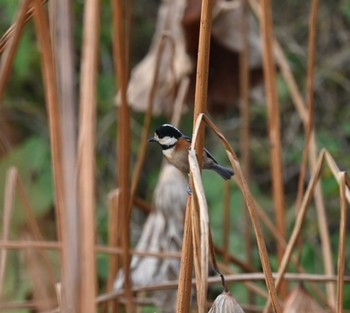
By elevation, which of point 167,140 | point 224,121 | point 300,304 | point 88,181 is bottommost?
point 300,304

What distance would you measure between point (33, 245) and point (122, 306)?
529mm

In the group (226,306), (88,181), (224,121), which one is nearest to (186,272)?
(226,306)

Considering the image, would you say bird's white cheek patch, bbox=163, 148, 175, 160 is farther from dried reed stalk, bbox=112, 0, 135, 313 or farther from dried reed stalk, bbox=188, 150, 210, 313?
dried reed stalk, bbox=188, 150, 210, 313

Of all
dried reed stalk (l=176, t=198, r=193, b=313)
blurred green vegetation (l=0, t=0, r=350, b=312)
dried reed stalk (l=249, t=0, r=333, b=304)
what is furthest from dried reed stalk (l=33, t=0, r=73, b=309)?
blurred green vegetation (l=0, t=0, r=350, b=312)

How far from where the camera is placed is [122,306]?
163 cm

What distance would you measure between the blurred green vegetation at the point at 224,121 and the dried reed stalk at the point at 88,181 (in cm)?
155

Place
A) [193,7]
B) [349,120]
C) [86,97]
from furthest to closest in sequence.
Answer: [349,120]
[193,7]
[86,97]

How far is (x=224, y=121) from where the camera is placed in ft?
9.61

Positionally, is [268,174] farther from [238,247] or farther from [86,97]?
[86,97]

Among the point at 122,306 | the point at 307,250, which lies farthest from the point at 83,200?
the point at 307,250

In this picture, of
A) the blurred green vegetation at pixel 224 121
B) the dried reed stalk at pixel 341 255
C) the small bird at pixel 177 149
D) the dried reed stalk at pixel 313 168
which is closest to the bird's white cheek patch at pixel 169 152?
the small bird at pixel 177 149

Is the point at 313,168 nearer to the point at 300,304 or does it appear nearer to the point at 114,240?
the point at 114,240

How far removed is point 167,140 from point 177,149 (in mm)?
50

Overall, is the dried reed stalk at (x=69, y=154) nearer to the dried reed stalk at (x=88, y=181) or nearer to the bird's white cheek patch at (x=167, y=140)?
the dried reed stalk at (x=88, y=181)
